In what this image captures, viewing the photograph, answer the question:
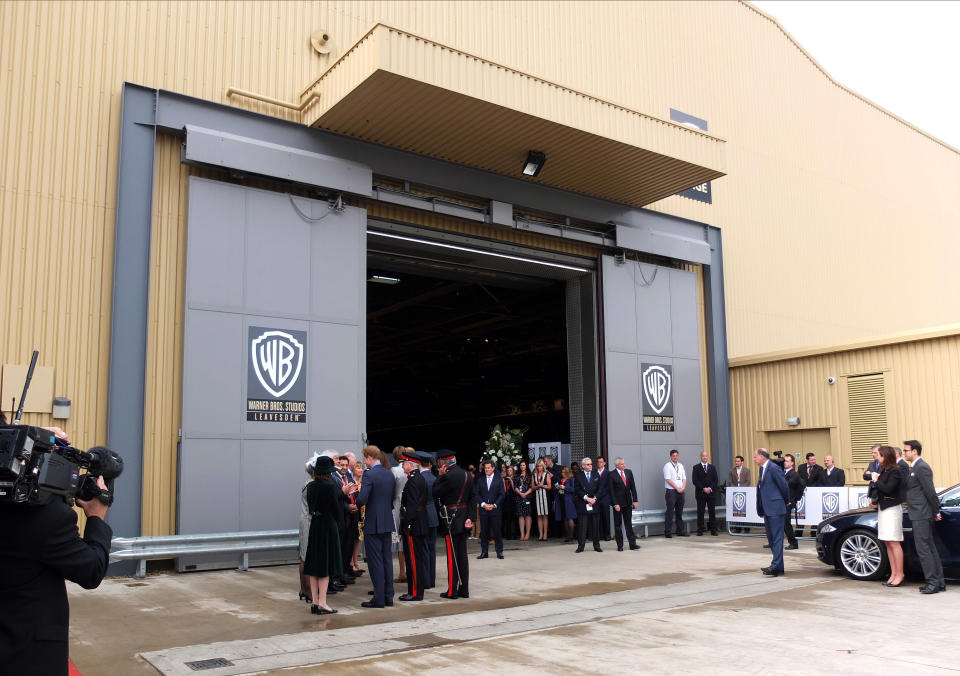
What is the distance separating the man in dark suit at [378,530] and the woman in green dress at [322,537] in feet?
1.39

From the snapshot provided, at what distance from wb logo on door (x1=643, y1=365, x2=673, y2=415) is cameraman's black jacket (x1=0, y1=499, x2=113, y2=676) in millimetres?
15103

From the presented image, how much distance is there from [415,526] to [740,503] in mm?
10053

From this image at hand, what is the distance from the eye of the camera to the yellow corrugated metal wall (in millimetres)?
15031

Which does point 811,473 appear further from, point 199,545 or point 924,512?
point 199,545

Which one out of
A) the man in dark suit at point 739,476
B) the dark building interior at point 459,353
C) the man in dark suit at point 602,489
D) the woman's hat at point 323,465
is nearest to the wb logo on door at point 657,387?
the man in dark suit at point 739,476

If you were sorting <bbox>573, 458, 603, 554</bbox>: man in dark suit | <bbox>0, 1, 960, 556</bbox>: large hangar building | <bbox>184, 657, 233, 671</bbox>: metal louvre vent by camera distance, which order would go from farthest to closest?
1. <bbox>573, 458, 603, 554</bbox>: man in dark suit
2. <bbox>0, 1, 960, 556</bbox>: large hangar building
3. <bbox>184, 657, 233, 671</bbox>: metal louvre vent

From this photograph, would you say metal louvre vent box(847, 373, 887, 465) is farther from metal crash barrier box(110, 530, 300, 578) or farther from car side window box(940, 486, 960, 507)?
metal crash barrier box(110, 530, 300, 578)

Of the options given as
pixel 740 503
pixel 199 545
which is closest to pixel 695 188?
pixel 740 503

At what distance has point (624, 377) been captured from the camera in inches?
665

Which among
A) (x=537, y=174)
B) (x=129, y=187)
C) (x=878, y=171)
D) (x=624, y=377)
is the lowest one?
(x=624, y=377)

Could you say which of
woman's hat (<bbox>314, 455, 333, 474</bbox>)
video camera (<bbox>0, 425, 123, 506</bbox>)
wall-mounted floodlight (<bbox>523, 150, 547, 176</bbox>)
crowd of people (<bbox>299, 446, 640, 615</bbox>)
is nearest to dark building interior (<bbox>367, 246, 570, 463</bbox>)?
wall-mounted floodlight (<bbox>523, 150, 547, 176</bbox>)

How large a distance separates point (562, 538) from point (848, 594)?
329 inches

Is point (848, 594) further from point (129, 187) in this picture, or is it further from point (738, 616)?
point (129, 187)

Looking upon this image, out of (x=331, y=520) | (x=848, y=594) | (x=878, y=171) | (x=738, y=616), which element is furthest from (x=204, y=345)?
(x=878, y=171)
